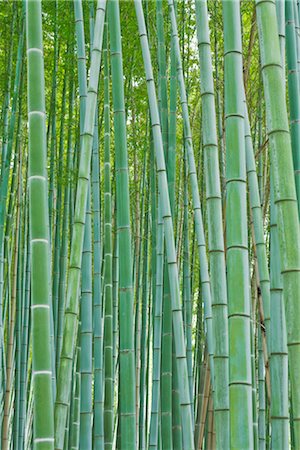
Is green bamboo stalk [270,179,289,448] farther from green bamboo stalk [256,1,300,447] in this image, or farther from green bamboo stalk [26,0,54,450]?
green bamboo stalk [26,0,54,450]

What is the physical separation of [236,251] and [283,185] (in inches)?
6.9

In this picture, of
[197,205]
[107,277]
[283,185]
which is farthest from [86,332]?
[283,185]

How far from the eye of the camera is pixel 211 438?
404 centimetres

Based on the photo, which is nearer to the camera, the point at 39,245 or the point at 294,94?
the point at 39,245

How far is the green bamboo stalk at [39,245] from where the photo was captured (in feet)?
4.66

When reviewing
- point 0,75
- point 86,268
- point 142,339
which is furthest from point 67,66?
point 86,268

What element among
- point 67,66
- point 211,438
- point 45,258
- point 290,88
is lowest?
point 211,438

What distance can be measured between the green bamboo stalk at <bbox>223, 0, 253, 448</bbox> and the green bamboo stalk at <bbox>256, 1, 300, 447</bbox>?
0.10 m

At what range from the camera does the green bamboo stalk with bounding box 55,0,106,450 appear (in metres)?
1.62

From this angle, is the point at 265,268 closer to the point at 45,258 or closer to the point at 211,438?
the point at 45,258

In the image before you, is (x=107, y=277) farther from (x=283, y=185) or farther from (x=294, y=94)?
(x=283, y=185)

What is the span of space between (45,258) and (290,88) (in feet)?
2.41

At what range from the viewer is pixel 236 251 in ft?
4.25

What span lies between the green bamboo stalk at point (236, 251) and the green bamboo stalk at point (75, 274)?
0.47m
